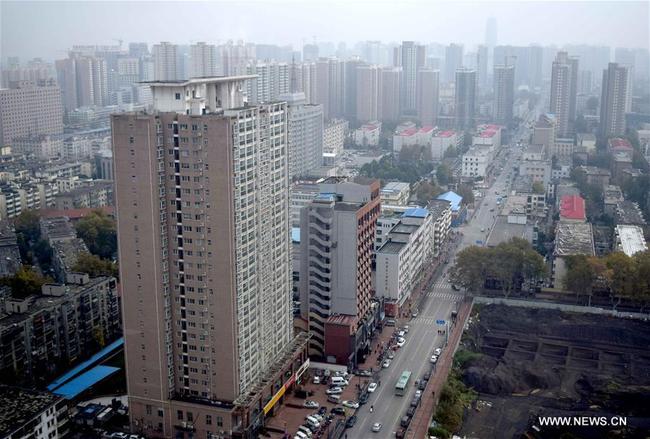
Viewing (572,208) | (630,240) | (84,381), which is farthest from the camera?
(572,208)

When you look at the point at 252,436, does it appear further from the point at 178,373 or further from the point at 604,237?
the point at 604,237

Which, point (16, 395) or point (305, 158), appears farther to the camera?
point (305, 158)

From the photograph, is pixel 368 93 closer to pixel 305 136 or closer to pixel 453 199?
pixel 305 136

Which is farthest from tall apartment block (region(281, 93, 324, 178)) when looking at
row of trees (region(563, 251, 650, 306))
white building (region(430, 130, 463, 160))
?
row of trees (region(563, 251, 650, 306))

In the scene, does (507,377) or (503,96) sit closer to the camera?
(507,377)

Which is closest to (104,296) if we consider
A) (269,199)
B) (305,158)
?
(269,199)

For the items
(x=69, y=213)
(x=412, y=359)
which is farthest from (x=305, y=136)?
(x=412, y=359)
